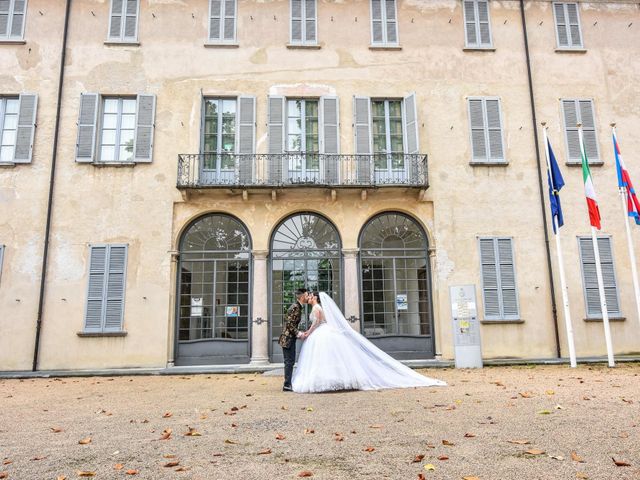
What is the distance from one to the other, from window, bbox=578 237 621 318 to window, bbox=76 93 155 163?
1166cm

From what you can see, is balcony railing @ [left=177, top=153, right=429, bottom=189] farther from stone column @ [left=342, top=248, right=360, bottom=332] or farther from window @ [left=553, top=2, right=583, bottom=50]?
window @ [left=553, top=2, right=583, bottom=50]

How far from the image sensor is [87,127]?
12742 mm

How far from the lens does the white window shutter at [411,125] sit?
12992 mm

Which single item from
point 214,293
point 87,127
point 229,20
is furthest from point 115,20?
point 214,293

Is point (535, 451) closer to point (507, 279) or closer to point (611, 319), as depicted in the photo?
point (507, 279)

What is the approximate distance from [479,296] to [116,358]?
9140 mm

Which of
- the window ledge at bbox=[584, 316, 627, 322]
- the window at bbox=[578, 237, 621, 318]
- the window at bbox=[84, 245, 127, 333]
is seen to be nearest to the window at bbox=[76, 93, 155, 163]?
the window at bbox=[84, 245, 127, 333]

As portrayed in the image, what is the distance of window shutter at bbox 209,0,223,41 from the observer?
534 inches

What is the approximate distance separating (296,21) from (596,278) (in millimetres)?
10673

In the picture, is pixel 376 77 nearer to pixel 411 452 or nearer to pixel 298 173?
pixel 298 173

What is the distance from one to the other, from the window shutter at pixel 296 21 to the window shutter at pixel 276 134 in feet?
6.28

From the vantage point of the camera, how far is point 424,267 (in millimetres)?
12852

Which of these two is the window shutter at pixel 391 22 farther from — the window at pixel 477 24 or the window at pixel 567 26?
the window at pixel 567 26

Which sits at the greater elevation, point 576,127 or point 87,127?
point 576,127
